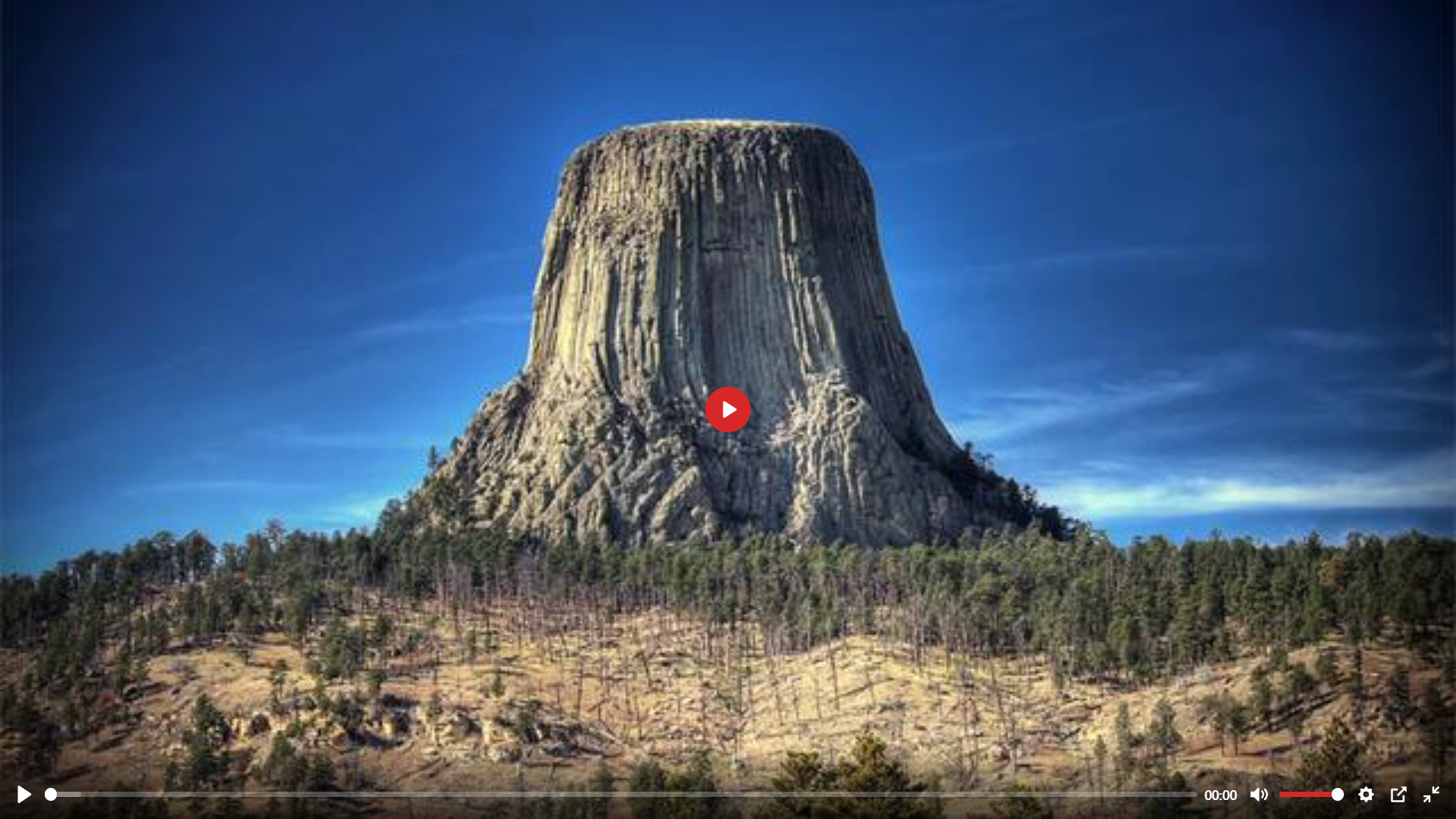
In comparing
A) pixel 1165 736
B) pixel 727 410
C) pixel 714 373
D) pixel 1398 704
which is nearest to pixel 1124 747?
pixel 1165 736

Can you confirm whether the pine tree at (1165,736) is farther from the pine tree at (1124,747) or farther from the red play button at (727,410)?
the red play button at (727,410)

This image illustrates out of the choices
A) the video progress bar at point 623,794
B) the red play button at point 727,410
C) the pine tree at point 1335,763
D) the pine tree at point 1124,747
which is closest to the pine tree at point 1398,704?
the pine tree at point 1335,763

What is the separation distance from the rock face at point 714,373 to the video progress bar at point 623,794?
5682 centimetres

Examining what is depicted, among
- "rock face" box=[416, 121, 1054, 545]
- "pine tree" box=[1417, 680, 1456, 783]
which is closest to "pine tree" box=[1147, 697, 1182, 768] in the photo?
"pine tree" box=[1417, 680, 1456, 783]

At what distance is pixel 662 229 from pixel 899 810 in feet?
344

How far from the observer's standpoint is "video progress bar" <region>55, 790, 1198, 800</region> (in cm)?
9044

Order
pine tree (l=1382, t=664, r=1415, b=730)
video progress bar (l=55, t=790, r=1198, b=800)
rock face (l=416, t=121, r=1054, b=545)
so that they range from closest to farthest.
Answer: video progress bar (l=55, t=790, r=1198, b=800) → pine tree (l=1382, t=664, r=1415, b=730) → rock face (l=416, t=121, r=1054, b=545)

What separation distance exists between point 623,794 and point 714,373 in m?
81.6

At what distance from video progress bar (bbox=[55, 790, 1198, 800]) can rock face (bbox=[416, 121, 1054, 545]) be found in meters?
56.8

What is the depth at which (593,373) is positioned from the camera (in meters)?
181

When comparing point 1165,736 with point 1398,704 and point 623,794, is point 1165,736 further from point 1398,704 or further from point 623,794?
point 623,794

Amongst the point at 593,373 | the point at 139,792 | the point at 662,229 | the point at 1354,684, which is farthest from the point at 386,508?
the point at 1354,684

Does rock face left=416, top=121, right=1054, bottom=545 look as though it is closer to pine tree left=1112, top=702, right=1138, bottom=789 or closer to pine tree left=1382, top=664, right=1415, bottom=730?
pine tree left=1112, top=702, right=1138, bottom=789

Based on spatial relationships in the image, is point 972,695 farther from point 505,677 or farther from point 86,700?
point 86,700
